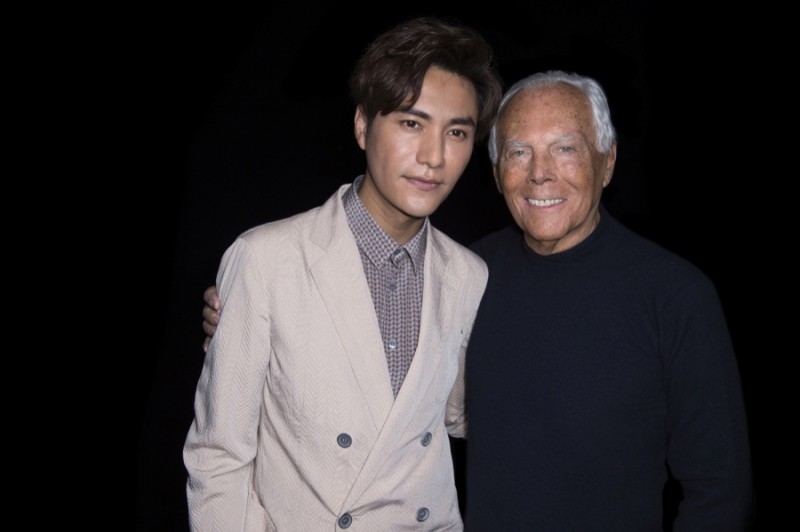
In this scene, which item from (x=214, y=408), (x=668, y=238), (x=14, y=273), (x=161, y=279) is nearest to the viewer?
(x=214, y=408)

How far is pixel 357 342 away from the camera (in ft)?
5.58

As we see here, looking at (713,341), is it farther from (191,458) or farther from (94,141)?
(94,141)

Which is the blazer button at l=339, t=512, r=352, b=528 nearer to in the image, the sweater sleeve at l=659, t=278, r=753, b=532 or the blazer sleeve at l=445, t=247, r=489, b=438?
the blazer sleeve at l=445, t=247, r=489, b=438

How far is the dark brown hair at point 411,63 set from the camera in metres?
1.77

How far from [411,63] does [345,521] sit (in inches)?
47.5

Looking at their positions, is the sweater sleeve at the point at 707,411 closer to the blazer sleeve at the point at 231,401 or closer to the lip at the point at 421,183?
the lip at the point at 421,183

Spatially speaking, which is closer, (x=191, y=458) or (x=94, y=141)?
(x=191, y=458)

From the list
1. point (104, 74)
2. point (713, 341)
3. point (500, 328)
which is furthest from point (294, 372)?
point (104, 74)

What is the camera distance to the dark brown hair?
69.9 inches

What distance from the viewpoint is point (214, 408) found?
5.40ft

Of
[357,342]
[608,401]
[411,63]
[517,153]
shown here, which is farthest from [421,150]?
[608,401]

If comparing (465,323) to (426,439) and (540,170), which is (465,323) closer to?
(426,439)

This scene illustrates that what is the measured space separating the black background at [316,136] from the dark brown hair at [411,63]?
878 millimetres

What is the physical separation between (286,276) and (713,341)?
113cm
